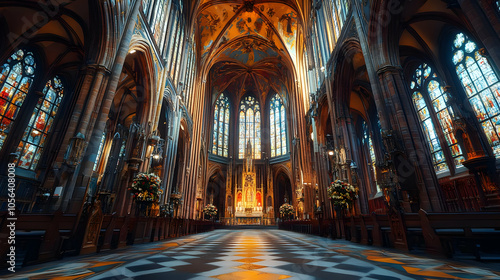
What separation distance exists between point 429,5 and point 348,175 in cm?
915

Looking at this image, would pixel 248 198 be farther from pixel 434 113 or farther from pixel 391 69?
pixel 391 69

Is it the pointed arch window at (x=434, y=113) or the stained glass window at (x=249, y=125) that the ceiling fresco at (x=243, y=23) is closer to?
the stained glass window at (x=249, y=125)

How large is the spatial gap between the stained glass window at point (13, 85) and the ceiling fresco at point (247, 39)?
1480 cm

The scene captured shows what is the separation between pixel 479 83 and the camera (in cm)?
959

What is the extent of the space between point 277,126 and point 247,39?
13522mm

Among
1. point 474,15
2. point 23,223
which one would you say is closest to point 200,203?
point 23,223

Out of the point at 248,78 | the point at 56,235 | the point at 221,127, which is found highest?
the point at 248,78

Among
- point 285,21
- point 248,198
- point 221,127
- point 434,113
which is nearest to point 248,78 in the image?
point 221,127

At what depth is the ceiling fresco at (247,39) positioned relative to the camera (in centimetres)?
2258

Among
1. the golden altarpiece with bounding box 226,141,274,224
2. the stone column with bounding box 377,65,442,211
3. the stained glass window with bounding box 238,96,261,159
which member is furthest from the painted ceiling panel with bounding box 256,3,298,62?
the stone column with bounding box 377,65,442,211

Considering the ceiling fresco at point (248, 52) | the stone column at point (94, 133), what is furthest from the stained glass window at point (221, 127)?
the stone column at point (94, 133)

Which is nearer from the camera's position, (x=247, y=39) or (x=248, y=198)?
(x=247, y=39)

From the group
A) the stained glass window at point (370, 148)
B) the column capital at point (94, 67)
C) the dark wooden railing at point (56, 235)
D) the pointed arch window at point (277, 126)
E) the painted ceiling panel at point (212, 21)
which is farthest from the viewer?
the pointed arch window at point (277, 126)

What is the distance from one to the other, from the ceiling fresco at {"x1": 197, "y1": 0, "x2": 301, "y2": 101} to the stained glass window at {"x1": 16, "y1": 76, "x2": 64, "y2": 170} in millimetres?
13949
